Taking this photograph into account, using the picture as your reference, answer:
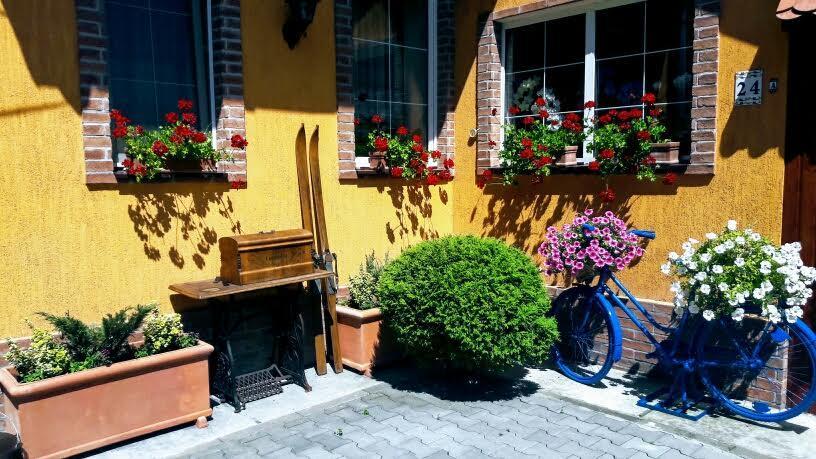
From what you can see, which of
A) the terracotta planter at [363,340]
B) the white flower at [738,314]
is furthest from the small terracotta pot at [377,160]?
the white flower at [738,314]

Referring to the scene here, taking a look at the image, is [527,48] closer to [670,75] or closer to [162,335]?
[670,75]

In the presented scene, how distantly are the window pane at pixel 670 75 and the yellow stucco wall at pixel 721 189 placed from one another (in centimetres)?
35

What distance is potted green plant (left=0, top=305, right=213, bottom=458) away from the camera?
3602mm

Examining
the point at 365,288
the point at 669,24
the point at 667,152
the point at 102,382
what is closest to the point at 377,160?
the point at 365,288

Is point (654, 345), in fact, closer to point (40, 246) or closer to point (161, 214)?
point (161, 214)

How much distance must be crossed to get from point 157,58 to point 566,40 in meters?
3.34

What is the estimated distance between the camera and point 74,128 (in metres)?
Answer: 4.12

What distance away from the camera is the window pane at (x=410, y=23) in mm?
6062

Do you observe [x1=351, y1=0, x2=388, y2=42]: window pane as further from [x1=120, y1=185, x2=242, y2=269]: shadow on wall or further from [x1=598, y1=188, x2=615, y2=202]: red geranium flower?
[x1=598, y1=188, x2=615, y2=202]: red geranium flower

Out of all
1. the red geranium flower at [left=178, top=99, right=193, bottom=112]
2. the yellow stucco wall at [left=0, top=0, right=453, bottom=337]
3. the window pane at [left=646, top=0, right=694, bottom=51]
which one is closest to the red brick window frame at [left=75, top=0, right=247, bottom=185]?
the yellow stucco wall at [left=0, top=0, right=453, bottom=337]

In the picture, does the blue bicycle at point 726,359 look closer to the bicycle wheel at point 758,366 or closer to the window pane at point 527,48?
the bicycle wheel at point 758,366

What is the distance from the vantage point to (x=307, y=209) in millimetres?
5199

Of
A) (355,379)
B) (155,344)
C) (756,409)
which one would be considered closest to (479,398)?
(355,379)

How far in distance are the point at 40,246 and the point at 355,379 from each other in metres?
2.43
